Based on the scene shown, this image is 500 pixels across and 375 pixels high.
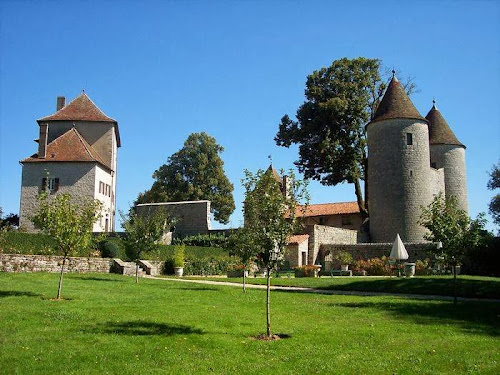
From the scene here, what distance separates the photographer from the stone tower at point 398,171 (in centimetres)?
4188

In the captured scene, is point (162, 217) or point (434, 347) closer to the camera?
point (434, 347)

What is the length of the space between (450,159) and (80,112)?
117 ft

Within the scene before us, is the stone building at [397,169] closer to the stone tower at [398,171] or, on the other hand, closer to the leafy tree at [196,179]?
the stone tower at [398,171]

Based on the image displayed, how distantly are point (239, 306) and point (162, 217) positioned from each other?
11432 millimetres

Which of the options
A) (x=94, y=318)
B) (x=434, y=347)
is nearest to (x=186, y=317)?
(x=94, y=318)

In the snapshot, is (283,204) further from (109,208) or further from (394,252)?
(109,208)

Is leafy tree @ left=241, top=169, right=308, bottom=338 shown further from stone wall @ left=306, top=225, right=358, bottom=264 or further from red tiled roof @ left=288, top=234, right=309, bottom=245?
stone wall @ left=306, top=225, right=358, bottom=264

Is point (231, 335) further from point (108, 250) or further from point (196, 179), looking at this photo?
point (196, 179)

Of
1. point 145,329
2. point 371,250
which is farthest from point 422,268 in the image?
point 145,329

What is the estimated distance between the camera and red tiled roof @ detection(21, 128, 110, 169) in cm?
4551

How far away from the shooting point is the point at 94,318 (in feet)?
42.5

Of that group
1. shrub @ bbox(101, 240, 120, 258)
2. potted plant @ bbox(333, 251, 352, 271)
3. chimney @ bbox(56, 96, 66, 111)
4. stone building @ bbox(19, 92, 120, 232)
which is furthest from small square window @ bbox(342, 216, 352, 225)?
chimney @ bbox(56, 96, 66, 111)

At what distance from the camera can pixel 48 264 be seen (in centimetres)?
2641

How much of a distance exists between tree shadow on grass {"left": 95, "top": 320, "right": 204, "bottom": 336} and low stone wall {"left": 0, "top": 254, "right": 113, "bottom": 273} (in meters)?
14.6
